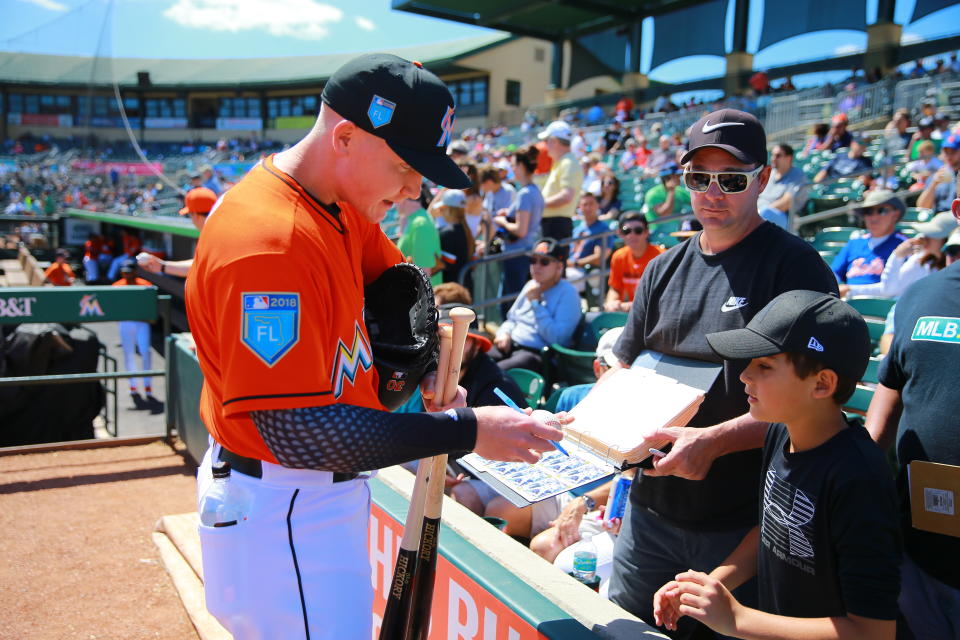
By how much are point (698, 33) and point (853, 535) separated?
3147cm

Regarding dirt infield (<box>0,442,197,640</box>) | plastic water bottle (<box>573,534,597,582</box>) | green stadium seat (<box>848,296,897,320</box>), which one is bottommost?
dirt infield (<box>0,442,197,640</box>)

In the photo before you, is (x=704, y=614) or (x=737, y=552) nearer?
(x=704, y=614)

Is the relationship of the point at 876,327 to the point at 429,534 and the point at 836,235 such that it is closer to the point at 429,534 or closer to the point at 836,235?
the point at 429,534

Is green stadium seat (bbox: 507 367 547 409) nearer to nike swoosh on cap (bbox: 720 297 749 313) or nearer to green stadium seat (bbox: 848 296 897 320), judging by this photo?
green stadium seat (bbox: 848 296 897 320)

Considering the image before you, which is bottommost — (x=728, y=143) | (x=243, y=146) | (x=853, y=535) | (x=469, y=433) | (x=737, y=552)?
(x=737, y=552)

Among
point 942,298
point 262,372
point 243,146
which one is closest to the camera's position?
point 262,372

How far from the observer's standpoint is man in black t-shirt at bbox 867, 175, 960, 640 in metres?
1.76

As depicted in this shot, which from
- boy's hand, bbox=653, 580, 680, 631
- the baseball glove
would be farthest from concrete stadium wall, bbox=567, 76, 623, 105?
boy's hand, bbox=653, 580, 680, 631

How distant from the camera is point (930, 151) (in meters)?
8.92

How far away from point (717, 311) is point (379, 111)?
41.3 inches

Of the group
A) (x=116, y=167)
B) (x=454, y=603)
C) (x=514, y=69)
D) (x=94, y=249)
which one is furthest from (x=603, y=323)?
(x=116, y=167)

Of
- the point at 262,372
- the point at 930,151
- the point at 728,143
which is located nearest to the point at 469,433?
the point at 262,372

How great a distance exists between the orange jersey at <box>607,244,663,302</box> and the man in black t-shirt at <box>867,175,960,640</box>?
440cm

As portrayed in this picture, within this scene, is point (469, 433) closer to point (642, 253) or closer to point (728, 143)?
point (728, 143)
